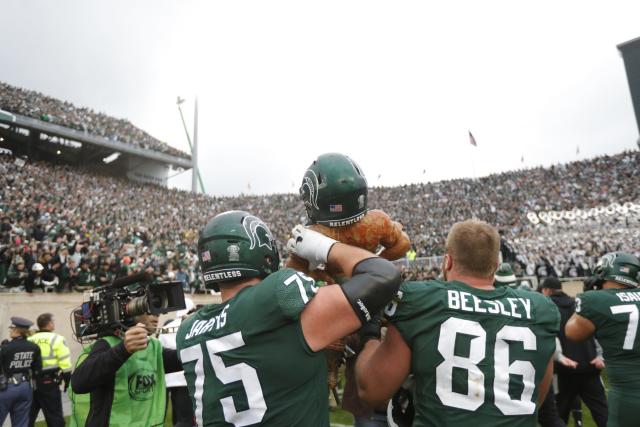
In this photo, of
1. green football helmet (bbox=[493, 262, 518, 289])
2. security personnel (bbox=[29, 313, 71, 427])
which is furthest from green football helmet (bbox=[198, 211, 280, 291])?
security personnel (bbox=[29, 313, 71, 427])

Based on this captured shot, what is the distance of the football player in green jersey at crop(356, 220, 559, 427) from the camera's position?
201 centimetres

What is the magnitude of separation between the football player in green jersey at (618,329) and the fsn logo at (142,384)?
341cm

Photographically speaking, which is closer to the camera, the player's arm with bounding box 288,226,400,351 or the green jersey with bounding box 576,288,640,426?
the player's arm with bounding box 288,226,400,351

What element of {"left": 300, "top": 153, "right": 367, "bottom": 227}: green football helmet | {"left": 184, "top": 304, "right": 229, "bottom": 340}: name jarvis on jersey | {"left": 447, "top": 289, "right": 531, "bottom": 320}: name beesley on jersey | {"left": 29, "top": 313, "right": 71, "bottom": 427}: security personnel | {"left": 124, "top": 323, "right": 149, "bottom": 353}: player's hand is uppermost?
{"left": 300, "top": 153, "right": 367, "bottom": 227}: green football helmet

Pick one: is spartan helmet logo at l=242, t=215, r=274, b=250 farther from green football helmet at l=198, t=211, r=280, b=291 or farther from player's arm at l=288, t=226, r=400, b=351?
player's arm at l=288, t=226, r=400, b=351

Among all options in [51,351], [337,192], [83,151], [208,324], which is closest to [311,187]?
[337,192]

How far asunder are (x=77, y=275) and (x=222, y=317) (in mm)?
13046

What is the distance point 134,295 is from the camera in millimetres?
2859

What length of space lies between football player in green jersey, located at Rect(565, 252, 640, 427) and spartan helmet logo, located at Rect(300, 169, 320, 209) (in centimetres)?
293

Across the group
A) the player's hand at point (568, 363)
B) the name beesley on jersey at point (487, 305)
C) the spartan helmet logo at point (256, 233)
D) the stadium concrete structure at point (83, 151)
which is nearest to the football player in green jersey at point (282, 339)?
the spartan helmet logo at point (256, 233)

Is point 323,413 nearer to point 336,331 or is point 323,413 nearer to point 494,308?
point 336,331

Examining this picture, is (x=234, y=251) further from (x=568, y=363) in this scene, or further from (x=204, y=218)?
(x=204, y=218)

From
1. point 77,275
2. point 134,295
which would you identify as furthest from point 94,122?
point 134,295

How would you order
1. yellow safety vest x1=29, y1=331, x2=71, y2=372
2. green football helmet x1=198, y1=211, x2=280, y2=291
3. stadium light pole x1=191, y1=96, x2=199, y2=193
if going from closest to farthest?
green football helmet x1=198, y1=211, x2=280, y2=291
yellow safety vest x1=29, y1=331, x2=71, y2=372
stadium light pole x1=191, y1=96, x2=199, y2=193
